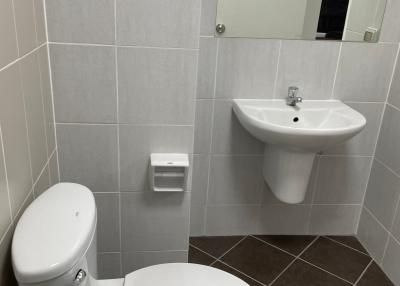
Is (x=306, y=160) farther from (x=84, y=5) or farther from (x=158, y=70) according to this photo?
(x=84, y=5)

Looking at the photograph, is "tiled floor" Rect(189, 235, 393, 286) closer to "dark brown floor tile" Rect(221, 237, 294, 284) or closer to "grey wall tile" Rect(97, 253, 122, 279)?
"dark brown floor tile" Rect(221, 237, 294, 284)

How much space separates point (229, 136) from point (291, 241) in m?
0.74

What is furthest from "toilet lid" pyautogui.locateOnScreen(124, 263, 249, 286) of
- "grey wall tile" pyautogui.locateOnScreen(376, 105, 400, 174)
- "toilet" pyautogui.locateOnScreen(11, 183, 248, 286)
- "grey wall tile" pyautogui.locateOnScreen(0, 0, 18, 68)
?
"grey wall tile" pyautogui.locateOnScreen(376, 105, 400, 174)

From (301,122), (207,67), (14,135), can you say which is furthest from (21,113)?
(301,122)

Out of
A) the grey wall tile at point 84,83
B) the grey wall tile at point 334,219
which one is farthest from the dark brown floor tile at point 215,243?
the grey wall tile at point 84,83

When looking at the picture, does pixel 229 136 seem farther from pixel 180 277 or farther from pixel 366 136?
pixel 180 277

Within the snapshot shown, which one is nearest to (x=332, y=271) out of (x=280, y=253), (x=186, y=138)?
(x=280, y=253)

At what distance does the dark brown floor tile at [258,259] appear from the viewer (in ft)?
6.75

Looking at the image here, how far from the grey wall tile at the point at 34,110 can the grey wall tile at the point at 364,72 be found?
56.6 inches

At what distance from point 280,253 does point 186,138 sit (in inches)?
39.8

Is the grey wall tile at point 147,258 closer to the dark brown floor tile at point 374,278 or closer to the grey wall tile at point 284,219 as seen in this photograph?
the grey wall tile at point 284,219

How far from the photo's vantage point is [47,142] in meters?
1.40

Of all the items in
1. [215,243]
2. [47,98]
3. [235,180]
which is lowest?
[215,243]

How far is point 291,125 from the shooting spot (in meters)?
1.93
